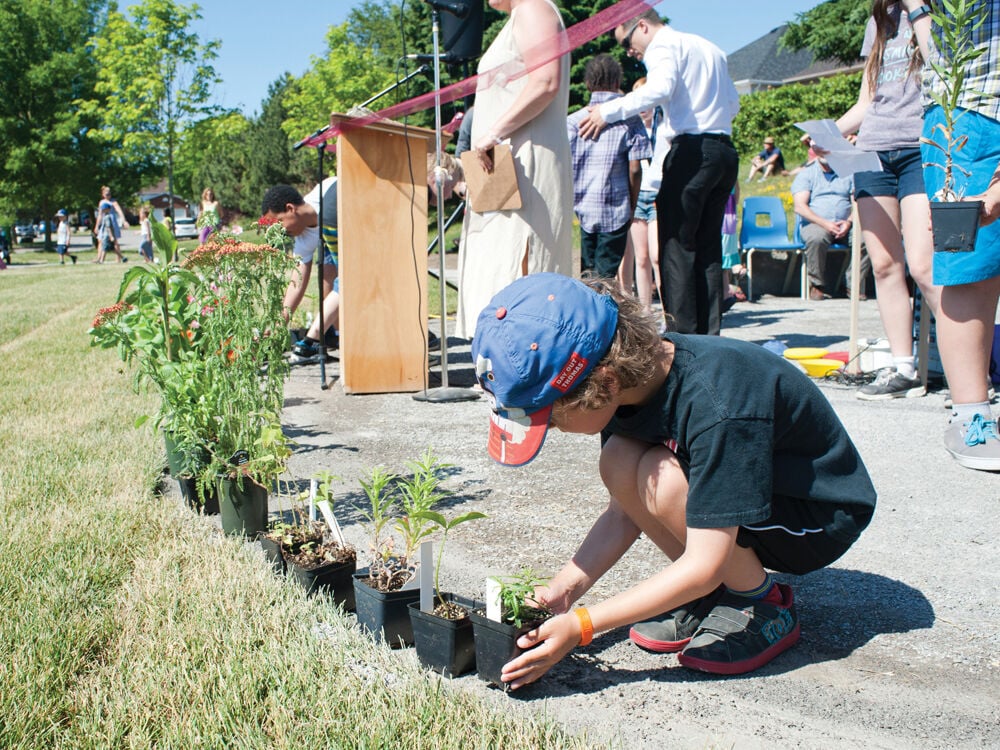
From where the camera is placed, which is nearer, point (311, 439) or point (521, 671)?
point (521, 671)

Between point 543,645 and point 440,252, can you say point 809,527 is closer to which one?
point 543,645

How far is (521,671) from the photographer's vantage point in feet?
6.20

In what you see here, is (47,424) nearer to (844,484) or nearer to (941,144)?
(844,484)

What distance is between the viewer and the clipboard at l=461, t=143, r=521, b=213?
14.4ft

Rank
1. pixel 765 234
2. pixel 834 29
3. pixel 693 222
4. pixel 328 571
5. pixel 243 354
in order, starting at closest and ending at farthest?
pixel 328 571, pixel 243 354, pixel 693 222, pixel 765 234, pixel 834 29

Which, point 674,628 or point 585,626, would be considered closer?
point 585,626

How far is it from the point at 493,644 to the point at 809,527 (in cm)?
78

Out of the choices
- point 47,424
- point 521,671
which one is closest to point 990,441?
point 521,671

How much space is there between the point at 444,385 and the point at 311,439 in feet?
3.68

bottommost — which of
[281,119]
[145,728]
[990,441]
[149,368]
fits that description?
[145,728]

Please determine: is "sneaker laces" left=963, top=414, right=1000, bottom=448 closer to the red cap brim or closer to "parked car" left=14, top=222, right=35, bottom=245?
the red cap brim

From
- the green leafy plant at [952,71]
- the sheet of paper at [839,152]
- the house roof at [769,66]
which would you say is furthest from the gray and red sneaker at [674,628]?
the house roof at [769,66]

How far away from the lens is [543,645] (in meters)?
1.88

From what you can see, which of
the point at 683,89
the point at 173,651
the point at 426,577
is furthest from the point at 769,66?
the point at 173,651
